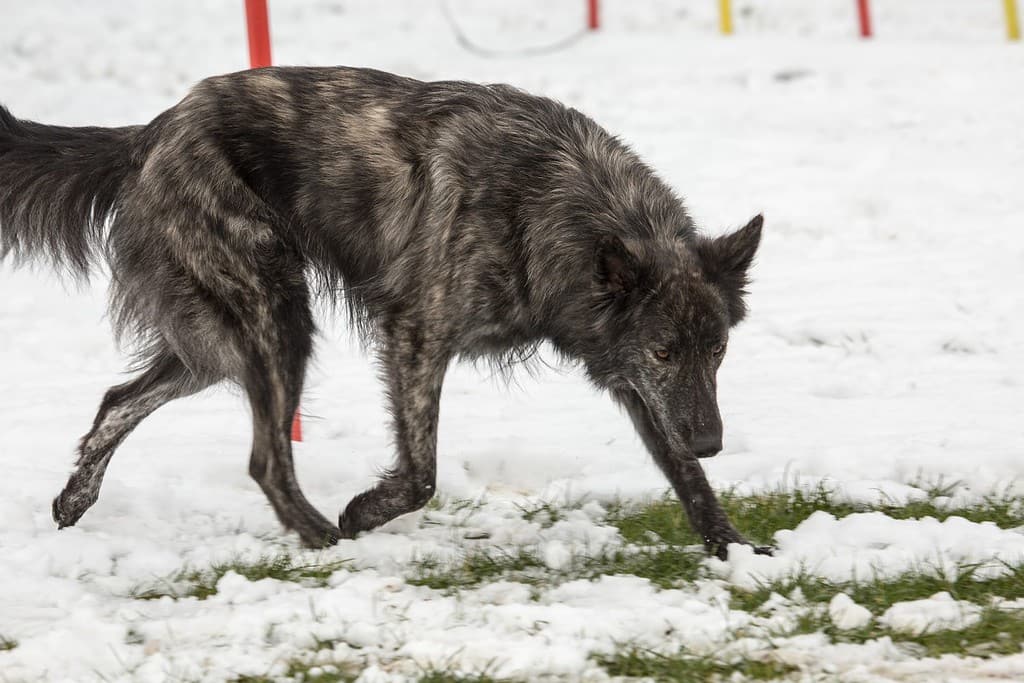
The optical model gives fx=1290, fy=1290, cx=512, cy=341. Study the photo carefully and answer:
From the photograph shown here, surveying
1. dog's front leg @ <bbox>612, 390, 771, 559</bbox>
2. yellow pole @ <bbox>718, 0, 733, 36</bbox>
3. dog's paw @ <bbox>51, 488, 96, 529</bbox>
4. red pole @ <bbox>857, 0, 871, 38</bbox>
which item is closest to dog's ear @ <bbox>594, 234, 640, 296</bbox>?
dog's front leg @ <bbox>612, 390, 771, 559</bbox>

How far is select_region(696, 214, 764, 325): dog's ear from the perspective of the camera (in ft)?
15.6

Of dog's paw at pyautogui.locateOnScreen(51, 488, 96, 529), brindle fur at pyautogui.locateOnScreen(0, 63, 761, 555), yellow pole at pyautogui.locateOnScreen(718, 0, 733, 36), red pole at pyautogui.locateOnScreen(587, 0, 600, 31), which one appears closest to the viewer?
brindle fur at pyautogui.locateOnScreen(0, 63, 761, 555)

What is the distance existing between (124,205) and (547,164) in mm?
1660

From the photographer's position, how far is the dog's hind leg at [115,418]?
5.12 meters

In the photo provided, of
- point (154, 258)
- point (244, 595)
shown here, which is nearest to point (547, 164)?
point (154, 258)

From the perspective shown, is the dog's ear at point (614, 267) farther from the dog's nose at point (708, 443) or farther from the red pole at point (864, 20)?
the red pole at point (864, 20)

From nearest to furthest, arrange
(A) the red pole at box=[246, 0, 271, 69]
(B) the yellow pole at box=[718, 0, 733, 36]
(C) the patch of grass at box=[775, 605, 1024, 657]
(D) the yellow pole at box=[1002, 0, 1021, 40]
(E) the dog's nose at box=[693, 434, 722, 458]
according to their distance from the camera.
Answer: (C) the patch of grass at box=[775, 605, 1024, 657]
(E) the dog's nose at box=[693, 434, 722, 458]
(A) the red pole at box=[246, 0, 271, 69]
(D) the yellow pole at box=[1002, 0, 1021, 40]
(B) the yellow pole at box=[718, 0, 733, 36]

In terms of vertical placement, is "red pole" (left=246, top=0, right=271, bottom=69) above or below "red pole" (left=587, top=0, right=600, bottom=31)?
above

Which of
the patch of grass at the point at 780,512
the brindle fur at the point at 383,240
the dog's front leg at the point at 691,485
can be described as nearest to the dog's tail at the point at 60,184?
the brindle fur at the point at 383,240

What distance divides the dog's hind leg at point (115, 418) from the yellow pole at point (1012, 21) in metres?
12.7

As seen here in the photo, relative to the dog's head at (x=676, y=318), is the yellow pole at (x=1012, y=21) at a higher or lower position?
higher

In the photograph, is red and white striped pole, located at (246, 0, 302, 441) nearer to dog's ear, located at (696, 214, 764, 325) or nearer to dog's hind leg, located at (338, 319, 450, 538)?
dog's hind leg, located at (338, 319, 450, 538)

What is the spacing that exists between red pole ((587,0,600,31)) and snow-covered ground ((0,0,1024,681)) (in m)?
0.90

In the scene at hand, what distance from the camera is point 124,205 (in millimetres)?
5043
